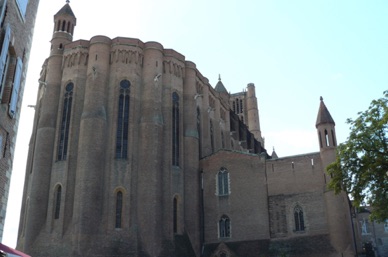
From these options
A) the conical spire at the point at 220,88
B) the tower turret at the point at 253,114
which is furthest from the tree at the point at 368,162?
the tower turret at the point at 253,114

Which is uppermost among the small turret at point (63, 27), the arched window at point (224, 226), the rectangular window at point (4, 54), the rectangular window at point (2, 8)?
the small turret at point (63, 27)

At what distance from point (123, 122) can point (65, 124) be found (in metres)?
4.44

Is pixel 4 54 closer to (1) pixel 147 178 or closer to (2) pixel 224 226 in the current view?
(1) pixel 147 178

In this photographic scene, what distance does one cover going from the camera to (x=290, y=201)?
3234 centimetres

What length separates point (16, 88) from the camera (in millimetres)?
13719

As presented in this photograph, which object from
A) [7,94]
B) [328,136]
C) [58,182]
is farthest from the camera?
[328,136]

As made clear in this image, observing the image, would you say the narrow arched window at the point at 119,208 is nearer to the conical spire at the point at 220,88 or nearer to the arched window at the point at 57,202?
the arched window at the point at 57,202

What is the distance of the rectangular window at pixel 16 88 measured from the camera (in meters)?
13.5

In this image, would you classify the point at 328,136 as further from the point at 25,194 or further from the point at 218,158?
the point at 25,194

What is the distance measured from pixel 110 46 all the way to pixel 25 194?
13.3 meters

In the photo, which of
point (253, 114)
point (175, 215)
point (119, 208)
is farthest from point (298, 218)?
point (253, 114)

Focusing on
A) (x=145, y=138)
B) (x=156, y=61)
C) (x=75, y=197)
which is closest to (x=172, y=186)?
(x=145, y=138)

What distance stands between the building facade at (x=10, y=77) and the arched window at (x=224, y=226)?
2227 cm

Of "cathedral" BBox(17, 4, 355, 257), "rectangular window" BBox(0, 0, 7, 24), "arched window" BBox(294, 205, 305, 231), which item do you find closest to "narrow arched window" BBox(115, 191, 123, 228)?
"cathedral" BBox(17, 4, 355, 257)
